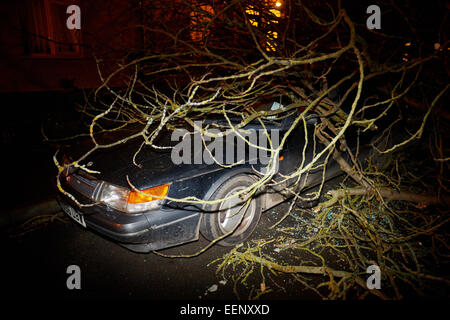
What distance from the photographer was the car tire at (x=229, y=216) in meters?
2.48

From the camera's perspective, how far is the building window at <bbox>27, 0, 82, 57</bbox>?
604 centimetres

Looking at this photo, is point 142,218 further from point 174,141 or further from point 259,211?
point 259,211

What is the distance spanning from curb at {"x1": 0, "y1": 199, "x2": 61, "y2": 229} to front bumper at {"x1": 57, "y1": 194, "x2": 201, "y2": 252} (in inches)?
46.3

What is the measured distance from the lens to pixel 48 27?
6.18m

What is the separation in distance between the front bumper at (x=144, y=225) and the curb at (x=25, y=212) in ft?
3.86

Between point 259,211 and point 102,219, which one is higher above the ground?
point 102,219
